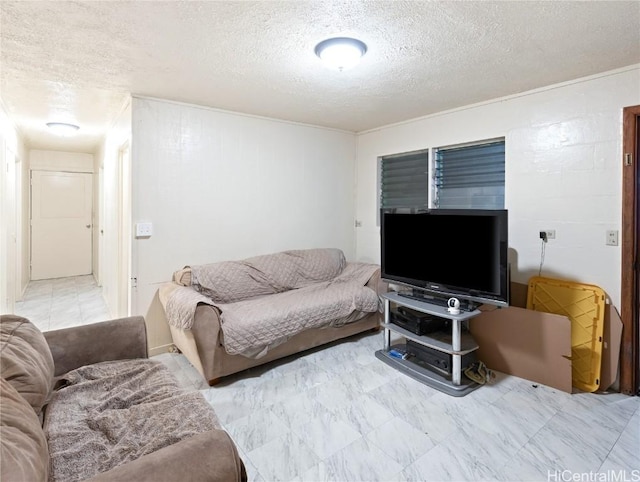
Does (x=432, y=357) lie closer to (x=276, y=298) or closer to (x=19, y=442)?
(x=276, y=298)

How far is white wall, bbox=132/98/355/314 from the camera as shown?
323cm

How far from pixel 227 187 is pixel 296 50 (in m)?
1.80

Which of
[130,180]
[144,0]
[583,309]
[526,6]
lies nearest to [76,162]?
[130,180]

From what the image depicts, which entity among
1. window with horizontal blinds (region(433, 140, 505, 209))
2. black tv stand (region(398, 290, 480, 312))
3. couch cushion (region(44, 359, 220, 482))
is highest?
window with horizontal blinds (region(433, 140, 505, 209))

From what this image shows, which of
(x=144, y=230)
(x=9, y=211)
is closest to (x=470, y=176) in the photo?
(x=144, y=230)

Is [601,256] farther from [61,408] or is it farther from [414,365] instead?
[61,408]

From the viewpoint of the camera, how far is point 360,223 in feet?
15.7

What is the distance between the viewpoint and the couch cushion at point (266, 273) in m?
3.28

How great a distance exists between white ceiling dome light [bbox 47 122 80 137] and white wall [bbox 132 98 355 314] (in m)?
1.91

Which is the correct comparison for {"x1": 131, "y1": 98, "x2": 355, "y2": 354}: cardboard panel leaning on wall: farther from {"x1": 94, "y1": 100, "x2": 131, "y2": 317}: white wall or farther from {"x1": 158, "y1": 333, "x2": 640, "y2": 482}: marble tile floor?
{"x1": 158, "y1": 333, "x2": 640, "y2": 482}: marble tile floor

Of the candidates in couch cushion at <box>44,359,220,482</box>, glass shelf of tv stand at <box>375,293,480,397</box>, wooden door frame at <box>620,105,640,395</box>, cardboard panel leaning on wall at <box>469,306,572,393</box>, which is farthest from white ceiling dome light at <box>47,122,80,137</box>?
wooden door frame at <box>620,105,640,395</box>

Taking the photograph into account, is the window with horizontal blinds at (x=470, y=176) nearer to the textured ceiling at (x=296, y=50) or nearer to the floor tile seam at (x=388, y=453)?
the textured ceiling at (x=296, y=50)

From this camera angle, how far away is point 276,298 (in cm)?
339

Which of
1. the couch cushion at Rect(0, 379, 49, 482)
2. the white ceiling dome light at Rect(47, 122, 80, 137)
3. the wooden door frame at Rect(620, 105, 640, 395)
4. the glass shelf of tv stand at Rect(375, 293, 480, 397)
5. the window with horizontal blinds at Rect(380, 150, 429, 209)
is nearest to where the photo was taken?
the couch cushion at Rect(0, 379, 49, 482)
